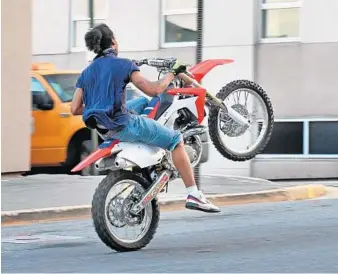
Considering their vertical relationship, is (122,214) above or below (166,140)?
below

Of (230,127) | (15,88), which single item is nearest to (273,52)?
(15,88)

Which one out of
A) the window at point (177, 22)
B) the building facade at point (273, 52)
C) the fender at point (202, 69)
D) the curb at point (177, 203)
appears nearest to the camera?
the fender at point (202, 69)

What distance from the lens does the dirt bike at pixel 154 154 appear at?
25.8 ft

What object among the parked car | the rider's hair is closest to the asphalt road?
the rider's hair

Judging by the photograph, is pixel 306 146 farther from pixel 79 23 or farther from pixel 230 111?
pixel 230 111

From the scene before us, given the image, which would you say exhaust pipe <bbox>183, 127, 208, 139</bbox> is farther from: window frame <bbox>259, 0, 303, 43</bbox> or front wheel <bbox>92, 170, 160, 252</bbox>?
window frame <bbox>259, 0, 303, 43</bbox>

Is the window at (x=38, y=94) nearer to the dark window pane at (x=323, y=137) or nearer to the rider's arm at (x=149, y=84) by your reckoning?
the dark window pane at (x=323, y=137)

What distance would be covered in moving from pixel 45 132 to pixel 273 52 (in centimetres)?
509

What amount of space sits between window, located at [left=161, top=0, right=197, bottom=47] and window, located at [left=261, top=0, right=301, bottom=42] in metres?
1.56

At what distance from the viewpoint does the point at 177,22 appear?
19.7 metres

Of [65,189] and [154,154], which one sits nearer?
[154,154]

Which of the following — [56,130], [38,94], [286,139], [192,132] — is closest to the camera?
[192,132]

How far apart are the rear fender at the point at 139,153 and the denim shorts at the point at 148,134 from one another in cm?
4

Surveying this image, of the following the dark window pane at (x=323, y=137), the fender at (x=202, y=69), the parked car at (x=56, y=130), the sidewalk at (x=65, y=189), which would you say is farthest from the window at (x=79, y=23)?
the fender at (x=202, y=69)
